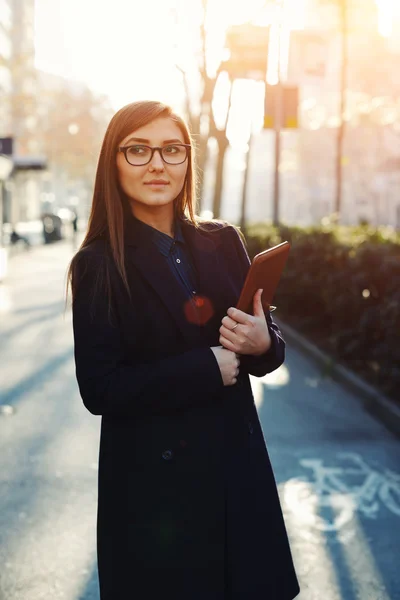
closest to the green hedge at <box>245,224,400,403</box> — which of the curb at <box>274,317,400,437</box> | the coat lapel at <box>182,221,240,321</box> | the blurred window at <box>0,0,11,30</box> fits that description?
the curb at <box>274,317,400,437</box>

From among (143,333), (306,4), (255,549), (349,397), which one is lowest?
(349,397)

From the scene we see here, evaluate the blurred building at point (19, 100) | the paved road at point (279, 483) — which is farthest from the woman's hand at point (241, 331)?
the blurred building at point (19, 100)

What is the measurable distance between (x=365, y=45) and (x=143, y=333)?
56513 millimetres

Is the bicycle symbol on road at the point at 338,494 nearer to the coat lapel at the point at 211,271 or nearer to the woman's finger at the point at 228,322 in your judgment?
the coat lapel at the point at 211,271

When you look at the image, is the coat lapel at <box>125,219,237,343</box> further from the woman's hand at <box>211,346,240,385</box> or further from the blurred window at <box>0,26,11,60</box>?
the blurred window at <box>0,26,11,60</box>

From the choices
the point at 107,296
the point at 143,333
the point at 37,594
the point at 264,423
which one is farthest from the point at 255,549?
the point at 264,423

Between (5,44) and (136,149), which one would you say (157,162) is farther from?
(5,44)

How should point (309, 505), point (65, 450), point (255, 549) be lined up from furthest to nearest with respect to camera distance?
point (65, 450) < point (309, 505) < point (255, 549)

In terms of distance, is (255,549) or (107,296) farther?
(255,549)

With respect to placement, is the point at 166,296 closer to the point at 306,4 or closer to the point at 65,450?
the point at 65,450

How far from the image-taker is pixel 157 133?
7.23 feet

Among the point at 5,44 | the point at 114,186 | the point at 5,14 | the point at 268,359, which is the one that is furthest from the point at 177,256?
the point at 5,14

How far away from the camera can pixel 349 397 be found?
7.96 m

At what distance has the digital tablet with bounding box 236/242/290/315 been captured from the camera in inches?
83.7
